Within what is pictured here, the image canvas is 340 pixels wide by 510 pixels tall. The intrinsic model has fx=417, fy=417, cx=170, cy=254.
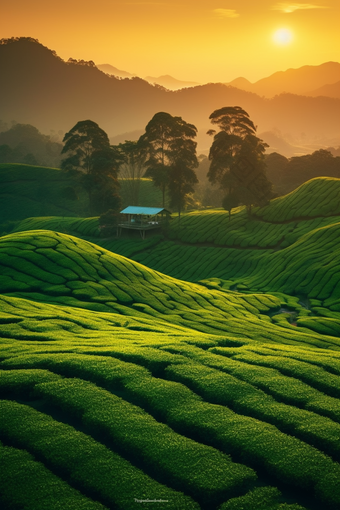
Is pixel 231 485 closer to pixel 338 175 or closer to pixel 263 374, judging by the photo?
pixel 263 374

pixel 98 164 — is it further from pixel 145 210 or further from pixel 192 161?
pixel 192 161

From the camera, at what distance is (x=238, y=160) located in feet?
230

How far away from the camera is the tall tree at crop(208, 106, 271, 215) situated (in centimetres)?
7012

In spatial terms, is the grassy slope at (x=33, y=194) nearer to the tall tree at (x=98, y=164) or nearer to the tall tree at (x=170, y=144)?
the tall tree at (x=98, y=164)

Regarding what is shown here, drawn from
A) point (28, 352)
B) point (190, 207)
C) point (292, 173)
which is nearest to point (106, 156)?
point (190, 207)

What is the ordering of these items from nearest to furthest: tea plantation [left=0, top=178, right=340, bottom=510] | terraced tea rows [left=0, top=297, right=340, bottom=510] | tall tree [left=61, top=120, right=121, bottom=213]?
tea plantation [left=0, top=178, right=340, bottom=510], terraced tea rows [left=0, top=297, right=340, bottom=510], tall tree [left=61, top=120, right=121, bottom=213]

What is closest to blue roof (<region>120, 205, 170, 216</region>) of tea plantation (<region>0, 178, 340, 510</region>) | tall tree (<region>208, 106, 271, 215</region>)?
tall tree (<region>208, 106, 271, 215</region>)

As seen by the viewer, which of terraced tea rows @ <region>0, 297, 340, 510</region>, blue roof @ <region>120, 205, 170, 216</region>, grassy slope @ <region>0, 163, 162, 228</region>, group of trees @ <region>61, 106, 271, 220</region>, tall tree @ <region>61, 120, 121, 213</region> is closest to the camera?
terraced tea rows @ <region>0, 297, 340, 510</region>

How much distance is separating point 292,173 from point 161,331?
3897 inches

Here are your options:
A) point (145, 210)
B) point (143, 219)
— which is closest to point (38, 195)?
point (143, 219)

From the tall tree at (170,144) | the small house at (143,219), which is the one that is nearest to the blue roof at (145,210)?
the small house at (143,219)

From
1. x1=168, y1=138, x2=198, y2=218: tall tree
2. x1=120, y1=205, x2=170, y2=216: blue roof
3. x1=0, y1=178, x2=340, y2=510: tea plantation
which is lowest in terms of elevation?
x1=0, y1=178, x2=340, y2=510: tea plantation

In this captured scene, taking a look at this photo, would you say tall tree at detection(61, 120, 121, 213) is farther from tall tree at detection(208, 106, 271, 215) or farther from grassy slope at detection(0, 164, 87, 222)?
grassy slope at detection(0, 164, 87, 222)

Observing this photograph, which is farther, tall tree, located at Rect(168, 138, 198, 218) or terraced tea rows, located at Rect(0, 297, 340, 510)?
tall tree, located at Rect(168, 138, 198, 218)
